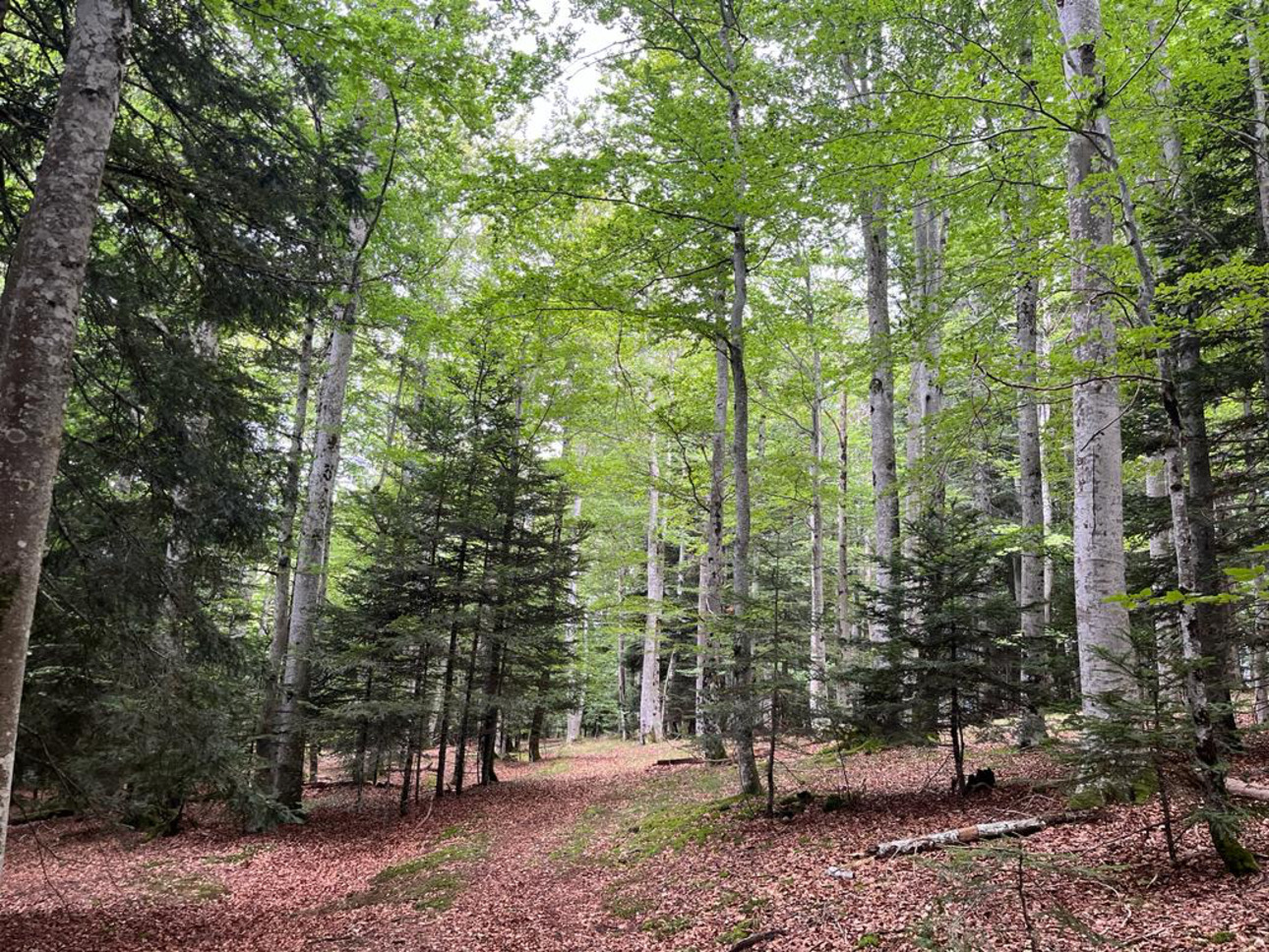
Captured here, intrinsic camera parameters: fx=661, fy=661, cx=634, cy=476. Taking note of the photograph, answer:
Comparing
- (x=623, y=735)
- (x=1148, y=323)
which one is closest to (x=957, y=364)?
(x=1148, y=323)

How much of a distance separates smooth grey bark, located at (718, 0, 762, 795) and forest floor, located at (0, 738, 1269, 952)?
0.88 metres

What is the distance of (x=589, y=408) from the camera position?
60.8ft

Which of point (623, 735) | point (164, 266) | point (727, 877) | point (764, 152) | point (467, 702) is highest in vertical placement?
point (764, 152)

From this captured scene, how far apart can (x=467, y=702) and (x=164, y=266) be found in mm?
8324

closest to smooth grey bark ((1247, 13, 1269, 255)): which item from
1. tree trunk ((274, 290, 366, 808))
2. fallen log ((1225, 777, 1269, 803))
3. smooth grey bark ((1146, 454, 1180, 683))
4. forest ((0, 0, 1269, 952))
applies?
forest ((0, 0, 1269, 952))

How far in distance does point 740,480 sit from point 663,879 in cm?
533

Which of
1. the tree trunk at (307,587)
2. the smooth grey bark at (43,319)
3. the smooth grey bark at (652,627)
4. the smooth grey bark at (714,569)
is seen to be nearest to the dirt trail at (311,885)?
the tree trunk at (307,587)

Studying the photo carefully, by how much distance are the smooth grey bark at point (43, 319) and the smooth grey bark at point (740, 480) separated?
647cm

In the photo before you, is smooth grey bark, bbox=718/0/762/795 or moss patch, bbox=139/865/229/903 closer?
moss patch, bbox=139/865/229/903

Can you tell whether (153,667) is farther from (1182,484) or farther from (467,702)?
(1182,484)

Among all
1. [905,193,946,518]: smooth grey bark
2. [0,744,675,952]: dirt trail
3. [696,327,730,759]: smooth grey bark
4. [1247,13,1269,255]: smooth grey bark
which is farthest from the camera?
[696,327,730,759]: smooth grey bark

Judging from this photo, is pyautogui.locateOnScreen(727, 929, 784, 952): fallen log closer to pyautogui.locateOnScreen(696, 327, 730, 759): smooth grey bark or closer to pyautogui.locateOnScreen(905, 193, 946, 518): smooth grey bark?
pyautogui.locateOnScreen(696, 327, 730, 759): smooth grey bark

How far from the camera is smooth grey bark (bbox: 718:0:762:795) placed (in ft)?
26.8

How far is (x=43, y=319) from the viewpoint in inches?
152
